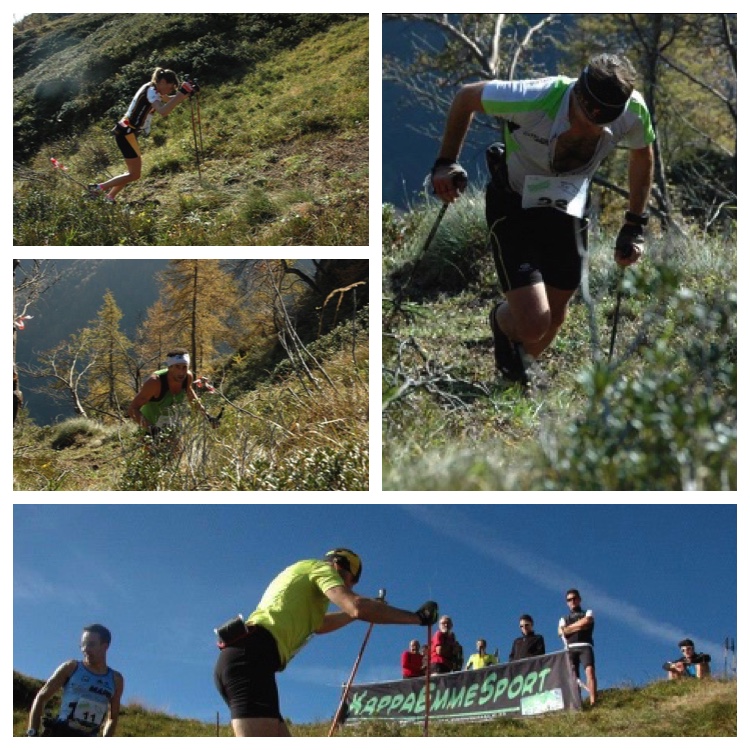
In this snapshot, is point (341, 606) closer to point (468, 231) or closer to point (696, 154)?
point (468, 231)

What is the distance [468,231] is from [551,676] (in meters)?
3.49

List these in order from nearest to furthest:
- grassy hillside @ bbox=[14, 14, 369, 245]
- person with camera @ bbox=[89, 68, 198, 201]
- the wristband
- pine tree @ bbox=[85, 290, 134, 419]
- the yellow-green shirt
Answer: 1. the yellow-green shirt
2. the wristband
3. grassy hillside @ bbox=[14, 14, 369, 245]
4. pine tree @ bbox=[85, 290, 134, 419]
5. person with camera @ bbox=[89, 68, 198, 201]

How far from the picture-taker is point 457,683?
22.2 feet

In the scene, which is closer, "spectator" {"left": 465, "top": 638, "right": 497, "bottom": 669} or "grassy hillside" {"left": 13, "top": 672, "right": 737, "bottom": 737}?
"grassy hillside" {"left": 13, "top": 672, "right": 737, "bottom": 737}

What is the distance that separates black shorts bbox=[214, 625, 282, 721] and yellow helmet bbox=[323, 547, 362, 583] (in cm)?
45

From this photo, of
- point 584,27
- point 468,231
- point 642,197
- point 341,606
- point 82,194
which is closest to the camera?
point 341,606

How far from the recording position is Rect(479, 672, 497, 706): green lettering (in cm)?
661

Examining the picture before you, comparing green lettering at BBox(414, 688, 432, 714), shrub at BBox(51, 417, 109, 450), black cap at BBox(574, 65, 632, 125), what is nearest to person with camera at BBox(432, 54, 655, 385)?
black cap at BBox(574, 65, 632, 125)

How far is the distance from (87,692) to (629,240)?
3726 millimetres

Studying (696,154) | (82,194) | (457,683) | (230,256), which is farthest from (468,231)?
(696,154)

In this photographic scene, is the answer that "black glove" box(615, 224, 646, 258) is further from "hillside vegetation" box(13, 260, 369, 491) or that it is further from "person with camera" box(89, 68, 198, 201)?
"person with camera" box(89, 68, 198, 201)

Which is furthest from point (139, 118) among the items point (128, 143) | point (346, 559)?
point (346, 559)

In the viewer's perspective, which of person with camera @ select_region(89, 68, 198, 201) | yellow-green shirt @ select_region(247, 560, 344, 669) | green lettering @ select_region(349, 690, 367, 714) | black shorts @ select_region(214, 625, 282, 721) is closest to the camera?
black shorts @ select_region(214, 625, 282, 721)

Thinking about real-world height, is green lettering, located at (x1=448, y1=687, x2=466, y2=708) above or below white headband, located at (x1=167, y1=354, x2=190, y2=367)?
below
